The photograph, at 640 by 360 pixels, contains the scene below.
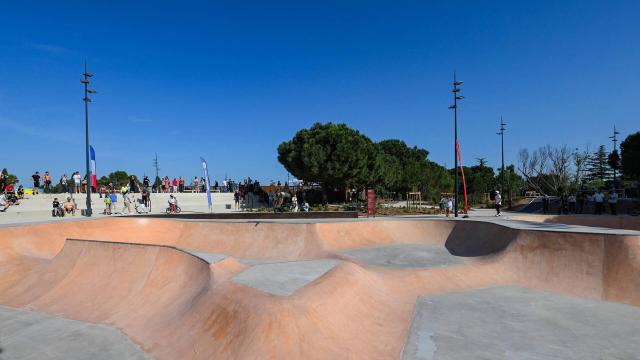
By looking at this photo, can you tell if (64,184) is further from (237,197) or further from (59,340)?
(59,340)

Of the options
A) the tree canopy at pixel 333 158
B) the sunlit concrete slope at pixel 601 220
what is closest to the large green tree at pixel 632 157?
the tree canopy at pixel 333 158

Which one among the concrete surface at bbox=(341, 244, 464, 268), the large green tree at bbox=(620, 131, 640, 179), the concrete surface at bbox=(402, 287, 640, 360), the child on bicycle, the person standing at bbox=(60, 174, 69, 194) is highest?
the large green tree at bbox=(620, 131, 640, 179)

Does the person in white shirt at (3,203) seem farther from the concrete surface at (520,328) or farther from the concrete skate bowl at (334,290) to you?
the concrete surface at (520,328)

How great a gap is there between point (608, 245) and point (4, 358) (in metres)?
11.9

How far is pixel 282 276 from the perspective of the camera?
273 inches

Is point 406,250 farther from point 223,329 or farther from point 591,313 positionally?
point 223,329

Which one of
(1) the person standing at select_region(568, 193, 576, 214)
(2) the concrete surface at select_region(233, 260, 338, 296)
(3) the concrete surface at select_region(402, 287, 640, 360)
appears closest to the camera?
(3) the concrete surface at select_region(402, 287, 640, 360)

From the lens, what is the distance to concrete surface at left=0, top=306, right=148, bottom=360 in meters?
6.11

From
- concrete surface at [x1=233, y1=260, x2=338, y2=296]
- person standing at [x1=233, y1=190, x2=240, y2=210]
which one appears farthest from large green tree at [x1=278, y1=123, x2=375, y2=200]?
concrete surface at [x1=233, y1=260, x2=338, y2=296]

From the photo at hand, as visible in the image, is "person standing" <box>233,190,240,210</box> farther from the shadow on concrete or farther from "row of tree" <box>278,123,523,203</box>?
the shadow on concrete

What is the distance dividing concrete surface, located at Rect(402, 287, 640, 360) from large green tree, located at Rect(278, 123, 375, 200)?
24365 millimetres

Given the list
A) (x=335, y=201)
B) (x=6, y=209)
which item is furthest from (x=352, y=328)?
(x=335, y=201)

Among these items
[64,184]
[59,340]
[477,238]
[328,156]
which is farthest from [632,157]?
[64,184]

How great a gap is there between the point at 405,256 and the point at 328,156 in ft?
72.7
